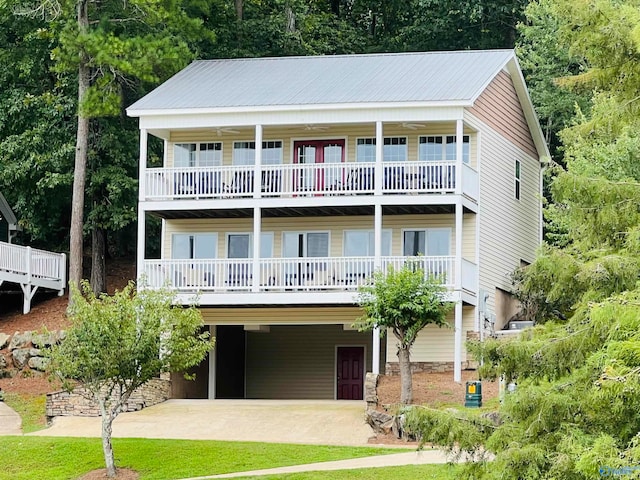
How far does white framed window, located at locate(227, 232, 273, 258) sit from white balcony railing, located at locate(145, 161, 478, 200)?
2.17 metres

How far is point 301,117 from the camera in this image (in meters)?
35.8

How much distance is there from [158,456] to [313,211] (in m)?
11.4

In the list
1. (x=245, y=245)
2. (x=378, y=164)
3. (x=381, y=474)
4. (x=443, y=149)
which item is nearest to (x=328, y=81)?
(x=443, y=149)

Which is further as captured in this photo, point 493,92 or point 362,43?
point 362,43

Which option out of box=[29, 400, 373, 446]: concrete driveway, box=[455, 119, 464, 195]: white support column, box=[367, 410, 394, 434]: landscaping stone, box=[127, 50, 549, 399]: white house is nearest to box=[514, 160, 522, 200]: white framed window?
box=[127, 50, 549, 399]: white house

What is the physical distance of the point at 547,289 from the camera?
1794 centimetres

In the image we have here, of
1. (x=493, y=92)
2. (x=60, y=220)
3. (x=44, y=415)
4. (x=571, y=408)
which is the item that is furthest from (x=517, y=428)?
(x=60, y=220)

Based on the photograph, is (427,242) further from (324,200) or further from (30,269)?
(30,269)

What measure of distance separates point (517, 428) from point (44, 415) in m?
18.0

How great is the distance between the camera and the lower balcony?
34912mm

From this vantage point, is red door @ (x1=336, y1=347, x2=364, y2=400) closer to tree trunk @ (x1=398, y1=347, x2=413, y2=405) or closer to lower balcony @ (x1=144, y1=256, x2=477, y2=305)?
lower balcony @ (x1=144, y1=256, x2=477, y2=305)

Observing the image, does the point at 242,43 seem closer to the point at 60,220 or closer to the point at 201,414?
the point at 60,220

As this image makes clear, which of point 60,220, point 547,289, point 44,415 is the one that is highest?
point 60,220

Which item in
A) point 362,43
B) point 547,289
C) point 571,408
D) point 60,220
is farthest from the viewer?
point 362,43
